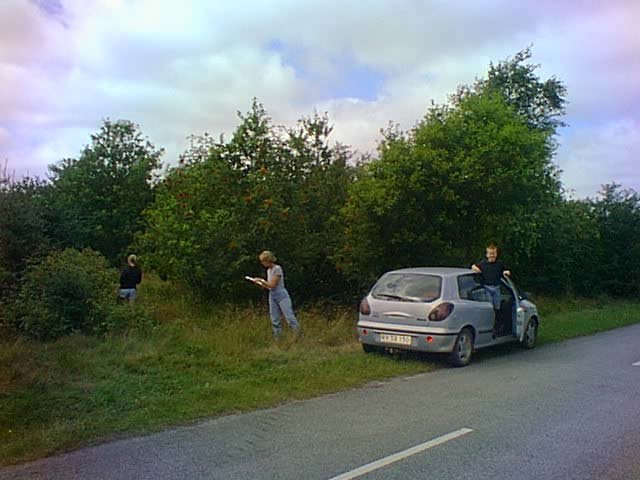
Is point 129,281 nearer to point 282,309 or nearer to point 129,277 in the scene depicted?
point 129,277

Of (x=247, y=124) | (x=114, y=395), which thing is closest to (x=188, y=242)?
(x=247, y=124)

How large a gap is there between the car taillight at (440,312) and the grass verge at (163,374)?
821mm

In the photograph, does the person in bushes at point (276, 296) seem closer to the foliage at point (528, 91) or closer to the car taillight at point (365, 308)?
the car taillight at point (365, 308)

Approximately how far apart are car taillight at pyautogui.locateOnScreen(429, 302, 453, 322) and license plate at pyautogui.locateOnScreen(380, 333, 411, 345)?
519mm

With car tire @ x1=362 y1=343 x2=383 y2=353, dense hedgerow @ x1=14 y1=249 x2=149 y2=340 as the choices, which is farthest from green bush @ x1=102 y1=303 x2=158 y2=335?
car tire @ x1=362 y1=343 x2=383 y2=353

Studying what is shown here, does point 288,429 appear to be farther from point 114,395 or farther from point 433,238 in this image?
point 433,238

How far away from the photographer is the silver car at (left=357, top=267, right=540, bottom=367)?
11.1 meters

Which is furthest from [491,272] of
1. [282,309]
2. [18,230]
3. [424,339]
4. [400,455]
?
[18,230]

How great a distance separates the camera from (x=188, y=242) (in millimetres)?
18047

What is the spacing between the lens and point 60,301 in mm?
12727

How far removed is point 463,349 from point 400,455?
5574 mm

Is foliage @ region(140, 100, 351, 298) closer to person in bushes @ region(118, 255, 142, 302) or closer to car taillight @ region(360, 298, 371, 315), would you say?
person in bushes @ region(118, 255, 142, 302)

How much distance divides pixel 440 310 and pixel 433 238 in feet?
18.5

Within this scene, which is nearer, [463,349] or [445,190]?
[463,349]
